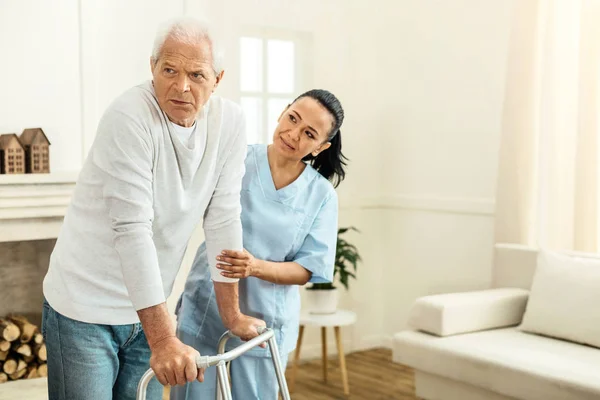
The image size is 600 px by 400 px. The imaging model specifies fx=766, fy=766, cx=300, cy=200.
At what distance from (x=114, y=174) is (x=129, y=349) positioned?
0.47 metres

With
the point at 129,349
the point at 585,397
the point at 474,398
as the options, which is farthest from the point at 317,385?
the point at 129,349

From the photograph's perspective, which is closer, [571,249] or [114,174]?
[114,174]

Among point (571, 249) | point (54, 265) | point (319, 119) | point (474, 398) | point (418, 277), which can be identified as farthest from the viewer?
point (418, 277)

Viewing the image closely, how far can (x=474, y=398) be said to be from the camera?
127 inches

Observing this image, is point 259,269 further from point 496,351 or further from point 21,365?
point 21,365

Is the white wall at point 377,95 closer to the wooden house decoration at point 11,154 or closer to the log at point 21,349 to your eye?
the wooden house decoration at point 11,154

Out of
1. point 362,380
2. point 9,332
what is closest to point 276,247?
point 9,332

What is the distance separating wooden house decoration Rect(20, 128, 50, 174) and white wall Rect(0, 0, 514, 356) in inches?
4.7

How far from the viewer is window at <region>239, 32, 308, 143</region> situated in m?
4.53

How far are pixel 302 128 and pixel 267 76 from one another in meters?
2.47

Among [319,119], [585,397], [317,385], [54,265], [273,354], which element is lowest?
[317,385]

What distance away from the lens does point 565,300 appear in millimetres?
3342

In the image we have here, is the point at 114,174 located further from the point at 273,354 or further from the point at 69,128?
the point at 69,128

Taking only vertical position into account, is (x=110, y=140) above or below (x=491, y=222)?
above
